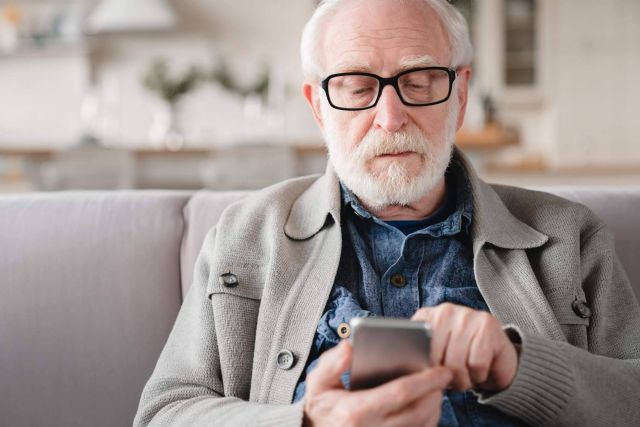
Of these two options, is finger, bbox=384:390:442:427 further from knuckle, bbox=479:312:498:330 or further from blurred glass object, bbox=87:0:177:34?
blurred glass object, bbox=87:0:177:34

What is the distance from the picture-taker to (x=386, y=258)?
46.9 inches

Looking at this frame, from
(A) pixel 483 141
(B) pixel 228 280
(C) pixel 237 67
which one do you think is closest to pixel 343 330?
(B) pixel 228 280

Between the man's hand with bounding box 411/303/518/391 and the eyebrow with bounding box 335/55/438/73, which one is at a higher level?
the eyebrow with bounding box 335/55/438/73

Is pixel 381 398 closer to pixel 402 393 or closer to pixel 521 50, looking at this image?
pixel 402 393

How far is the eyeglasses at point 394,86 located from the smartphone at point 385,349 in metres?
0.51

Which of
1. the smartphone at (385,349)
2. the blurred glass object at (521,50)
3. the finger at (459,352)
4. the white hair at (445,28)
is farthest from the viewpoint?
the blurred glass object at (521,50)

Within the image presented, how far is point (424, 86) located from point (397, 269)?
11.7 inches

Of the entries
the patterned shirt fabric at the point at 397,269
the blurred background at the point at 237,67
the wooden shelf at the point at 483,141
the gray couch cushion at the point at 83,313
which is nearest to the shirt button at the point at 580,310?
the patterned shirt fabric at the point at 397,269

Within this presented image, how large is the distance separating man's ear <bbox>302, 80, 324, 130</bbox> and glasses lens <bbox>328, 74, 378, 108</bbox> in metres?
0.11

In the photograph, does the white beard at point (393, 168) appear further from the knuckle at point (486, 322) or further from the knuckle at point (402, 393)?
the knuckle at point (402, 393)

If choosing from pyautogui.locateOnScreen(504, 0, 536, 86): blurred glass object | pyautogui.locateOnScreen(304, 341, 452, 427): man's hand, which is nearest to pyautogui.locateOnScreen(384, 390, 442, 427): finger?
pyautogui.locateOnScreen(304, 341, 452, 427): man's hand

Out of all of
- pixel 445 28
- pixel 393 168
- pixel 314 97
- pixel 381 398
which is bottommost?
pixel 381 398

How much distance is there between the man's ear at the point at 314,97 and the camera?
1344 mm

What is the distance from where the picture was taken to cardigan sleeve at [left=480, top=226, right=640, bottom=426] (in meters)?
0.95
